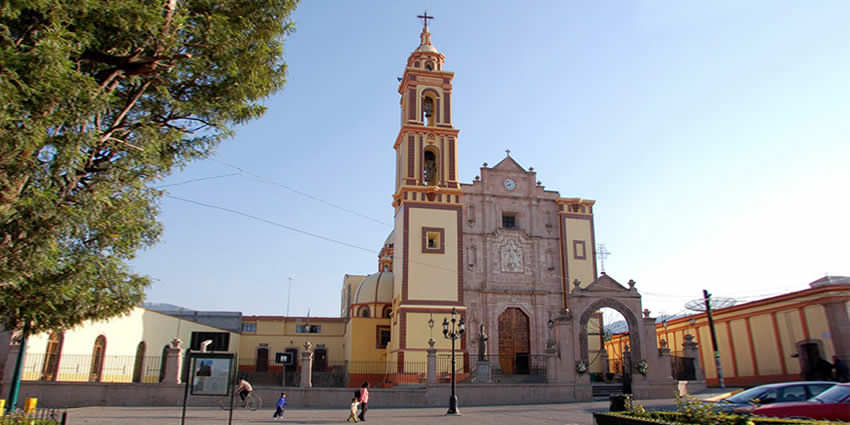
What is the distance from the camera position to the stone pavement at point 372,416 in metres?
17.0

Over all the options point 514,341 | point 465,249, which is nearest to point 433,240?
point 465,249

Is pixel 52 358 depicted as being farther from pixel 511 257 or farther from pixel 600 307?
pixel 600 307

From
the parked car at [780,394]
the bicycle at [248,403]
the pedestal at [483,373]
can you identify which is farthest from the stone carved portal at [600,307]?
the bicycle at [248,403]

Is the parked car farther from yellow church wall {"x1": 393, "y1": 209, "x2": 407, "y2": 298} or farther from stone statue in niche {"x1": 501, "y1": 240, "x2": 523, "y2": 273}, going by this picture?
stone statue in niche {"x1": 501, "y1": 240, "x2": 523, "y2": 273}

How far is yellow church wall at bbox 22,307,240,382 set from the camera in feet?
76.8

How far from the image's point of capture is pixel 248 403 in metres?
23.0

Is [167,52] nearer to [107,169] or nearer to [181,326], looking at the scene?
[107,169]

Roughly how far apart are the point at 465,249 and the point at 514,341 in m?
6.14

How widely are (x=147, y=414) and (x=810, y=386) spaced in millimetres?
19042

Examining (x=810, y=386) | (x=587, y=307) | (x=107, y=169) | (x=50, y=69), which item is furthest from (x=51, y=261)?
(x=587, y=307)

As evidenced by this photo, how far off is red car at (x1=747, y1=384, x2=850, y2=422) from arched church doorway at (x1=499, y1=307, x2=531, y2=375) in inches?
841

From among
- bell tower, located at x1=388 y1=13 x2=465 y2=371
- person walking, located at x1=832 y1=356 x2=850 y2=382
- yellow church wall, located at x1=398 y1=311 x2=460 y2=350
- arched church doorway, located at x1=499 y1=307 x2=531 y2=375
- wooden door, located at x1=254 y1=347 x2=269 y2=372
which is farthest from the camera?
wooden door, located at x1=254 y1=347 x2=269 y2=372

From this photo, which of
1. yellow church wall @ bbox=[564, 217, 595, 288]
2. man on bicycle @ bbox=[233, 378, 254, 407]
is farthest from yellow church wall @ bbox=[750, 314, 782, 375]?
man on bicycle @ bbox=[233, 378, 254, 407]

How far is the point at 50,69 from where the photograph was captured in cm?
780
